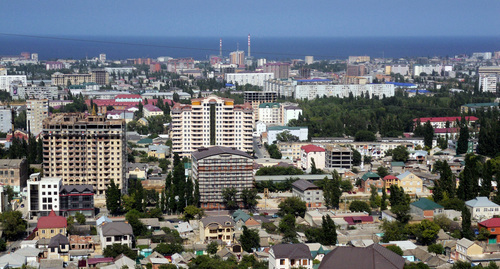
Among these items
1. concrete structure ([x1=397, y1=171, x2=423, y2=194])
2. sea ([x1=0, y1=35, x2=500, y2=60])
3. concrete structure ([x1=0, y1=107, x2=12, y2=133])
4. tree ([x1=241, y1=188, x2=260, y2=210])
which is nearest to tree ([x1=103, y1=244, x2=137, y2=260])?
tree ([x1=241, y1=188, x2=260, y2=210])

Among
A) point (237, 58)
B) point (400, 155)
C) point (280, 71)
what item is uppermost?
point (237, 58)

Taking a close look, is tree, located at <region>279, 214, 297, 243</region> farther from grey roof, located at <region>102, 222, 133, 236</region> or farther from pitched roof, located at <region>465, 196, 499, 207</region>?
pitched roof, located at <region>465, 196, 499, 207</region>

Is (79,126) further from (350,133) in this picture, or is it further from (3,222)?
(350,133)

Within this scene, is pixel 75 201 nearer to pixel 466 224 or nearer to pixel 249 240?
pixel 249 240

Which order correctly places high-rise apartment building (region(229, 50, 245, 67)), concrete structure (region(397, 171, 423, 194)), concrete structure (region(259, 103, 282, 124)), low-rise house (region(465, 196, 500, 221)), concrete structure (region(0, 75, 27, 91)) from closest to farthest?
low-rise house (region(465, 196, 500, 221)) → concrete structure (region(397, 171, 423, 194)) → concrete structure (region(259, 103, 282, 124)) → concrete structure (region(0, 75, 27, 91)) → high-rise apartment building (region(229, 50, 245, 67))

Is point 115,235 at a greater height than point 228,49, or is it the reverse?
point 228,49

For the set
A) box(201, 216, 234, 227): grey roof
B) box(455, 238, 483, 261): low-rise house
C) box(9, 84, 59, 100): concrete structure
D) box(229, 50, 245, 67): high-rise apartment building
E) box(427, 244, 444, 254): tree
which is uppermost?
box(229, 50, 245, 67): high-rise apartment building

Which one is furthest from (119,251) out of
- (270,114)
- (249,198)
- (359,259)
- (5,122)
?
(270,114)
